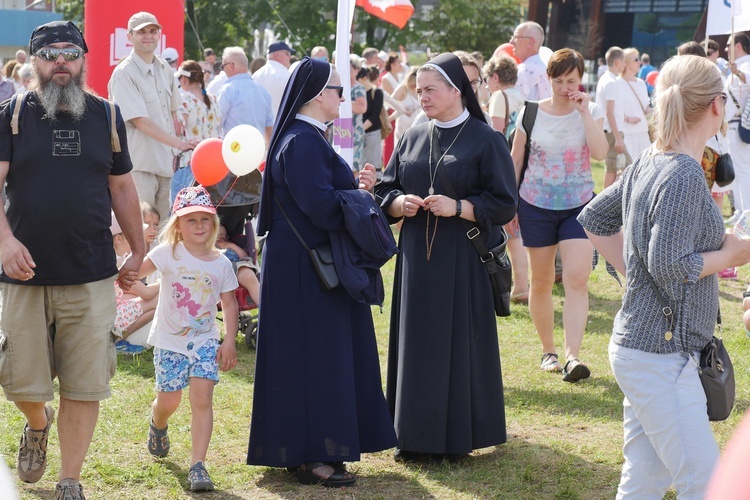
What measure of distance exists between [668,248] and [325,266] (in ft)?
6.28

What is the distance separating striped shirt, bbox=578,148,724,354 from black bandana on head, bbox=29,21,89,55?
8.07 feet

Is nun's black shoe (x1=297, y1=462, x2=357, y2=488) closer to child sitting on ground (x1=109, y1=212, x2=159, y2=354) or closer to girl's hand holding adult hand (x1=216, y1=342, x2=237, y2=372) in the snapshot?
girl's hand holding adult hand (x1=216, y1=342, x2=237, y2=372)

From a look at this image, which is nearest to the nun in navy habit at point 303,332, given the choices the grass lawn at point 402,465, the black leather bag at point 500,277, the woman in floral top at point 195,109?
the grass lawn at point 402,465

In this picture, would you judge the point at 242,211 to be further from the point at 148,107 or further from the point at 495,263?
the point at 495,263

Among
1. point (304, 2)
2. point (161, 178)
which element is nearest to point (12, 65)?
point (161, 178)

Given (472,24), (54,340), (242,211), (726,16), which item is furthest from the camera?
(472,24)

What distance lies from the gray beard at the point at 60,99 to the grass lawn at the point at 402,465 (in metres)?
1.82

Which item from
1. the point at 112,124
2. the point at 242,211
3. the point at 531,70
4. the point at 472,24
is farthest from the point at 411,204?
the point at 472,24

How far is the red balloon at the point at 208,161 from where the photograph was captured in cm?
690

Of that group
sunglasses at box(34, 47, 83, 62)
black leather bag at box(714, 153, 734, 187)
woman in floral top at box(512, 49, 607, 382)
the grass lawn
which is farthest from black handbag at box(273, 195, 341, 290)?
woman in floral top at box(512, 49, 607, 382)

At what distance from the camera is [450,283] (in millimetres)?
5250

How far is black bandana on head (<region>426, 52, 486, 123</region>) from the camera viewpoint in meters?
5.18

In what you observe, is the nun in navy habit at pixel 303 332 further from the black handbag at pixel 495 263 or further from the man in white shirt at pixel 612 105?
the man in white shirt at pixel 612 105

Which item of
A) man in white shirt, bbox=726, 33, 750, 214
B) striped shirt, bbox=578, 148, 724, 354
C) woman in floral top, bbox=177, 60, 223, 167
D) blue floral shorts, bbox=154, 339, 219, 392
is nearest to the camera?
striped shirt, bbox=578, 148, 724, 354
